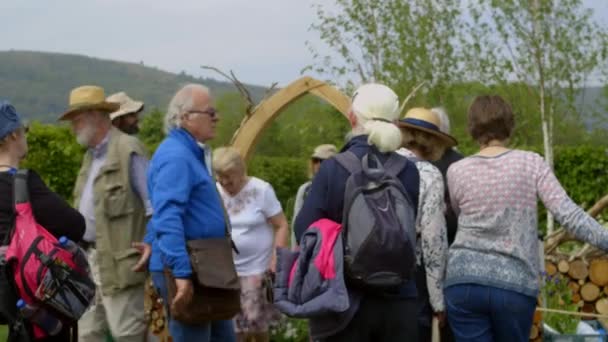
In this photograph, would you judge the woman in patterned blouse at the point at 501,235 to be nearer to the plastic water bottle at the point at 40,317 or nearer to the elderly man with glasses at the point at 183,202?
the elderly man with glasses at the point at 183,202

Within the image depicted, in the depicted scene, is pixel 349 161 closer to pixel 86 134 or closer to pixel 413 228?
pixel 413 228

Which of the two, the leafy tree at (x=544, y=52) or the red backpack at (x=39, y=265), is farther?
the leafy tree at (x=544, y=52)

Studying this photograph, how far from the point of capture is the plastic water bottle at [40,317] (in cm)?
496

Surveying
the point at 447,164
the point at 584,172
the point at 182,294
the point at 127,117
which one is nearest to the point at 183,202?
the point at 182,294

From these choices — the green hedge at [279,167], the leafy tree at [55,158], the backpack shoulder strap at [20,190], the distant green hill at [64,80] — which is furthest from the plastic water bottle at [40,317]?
the distant green hill at [64,80]

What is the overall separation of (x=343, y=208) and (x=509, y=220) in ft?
2.95

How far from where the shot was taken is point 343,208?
4.69m

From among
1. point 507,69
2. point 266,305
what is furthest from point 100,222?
point 507,69

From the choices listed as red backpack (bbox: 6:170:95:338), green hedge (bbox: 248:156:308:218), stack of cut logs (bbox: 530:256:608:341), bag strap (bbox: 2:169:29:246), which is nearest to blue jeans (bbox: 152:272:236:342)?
red backpack (bbox: 6:170:95:338)

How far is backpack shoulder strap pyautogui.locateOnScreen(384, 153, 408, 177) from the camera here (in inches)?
190

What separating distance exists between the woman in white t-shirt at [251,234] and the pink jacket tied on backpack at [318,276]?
3.10 meters

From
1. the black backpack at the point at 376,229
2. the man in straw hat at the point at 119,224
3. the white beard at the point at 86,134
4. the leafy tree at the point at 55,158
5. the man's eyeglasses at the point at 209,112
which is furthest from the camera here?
the leafy tree at the point at 55,158

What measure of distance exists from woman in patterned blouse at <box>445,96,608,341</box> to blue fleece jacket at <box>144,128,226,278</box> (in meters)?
1.24

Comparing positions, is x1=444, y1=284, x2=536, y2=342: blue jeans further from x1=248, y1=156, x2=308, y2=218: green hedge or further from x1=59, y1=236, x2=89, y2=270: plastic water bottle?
x1=248, y1=156, x2=308, y2=218: green hedge
